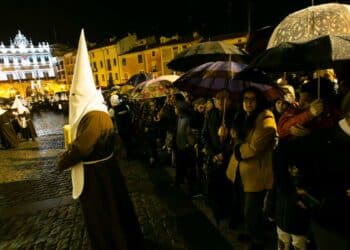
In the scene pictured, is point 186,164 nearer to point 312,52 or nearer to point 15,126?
point 312,52

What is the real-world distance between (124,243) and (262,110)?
7.76 feet

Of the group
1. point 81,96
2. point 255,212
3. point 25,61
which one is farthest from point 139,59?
point 25,61

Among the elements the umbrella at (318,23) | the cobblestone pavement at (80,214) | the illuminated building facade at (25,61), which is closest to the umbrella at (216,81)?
the umbrella at (318,23)

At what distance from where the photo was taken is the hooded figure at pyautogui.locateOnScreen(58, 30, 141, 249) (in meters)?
3.39

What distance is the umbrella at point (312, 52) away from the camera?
1.93 m

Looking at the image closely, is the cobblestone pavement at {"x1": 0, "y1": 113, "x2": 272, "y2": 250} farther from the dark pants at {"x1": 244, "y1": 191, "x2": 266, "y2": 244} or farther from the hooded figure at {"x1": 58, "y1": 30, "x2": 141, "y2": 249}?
the hooded figure at {"x1": 58, "y1": 30, "x2": 141, "y2": 249}

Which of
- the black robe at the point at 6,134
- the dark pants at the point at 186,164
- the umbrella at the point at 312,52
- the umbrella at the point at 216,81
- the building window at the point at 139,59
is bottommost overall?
the black robe at the point at 6,134

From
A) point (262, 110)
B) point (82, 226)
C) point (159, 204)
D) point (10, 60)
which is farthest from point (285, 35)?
point (10, 60)

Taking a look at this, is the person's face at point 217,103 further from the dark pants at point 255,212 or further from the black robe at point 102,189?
the black robe at point 102,189

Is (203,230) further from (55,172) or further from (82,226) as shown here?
(55,172)

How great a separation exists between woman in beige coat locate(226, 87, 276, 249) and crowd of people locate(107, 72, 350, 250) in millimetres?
11

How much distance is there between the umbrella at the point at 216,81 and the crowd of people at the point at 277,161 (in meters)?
0.17


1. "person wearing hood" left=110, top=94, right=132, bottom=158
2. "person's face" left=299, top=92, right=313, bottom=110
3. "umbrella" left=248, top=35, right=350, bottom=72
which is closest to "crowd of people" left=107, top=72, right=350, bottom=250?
"person's face" left=299, top=92, right=313, bottom=110

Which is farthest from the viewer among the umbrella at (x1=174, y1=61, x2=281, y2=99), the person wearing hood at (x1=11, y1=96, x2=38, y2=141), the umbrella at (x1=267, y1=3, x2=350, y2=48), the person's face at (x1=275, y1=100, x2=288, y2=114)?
the person wearing hood at (x1=11, y1=96, x2=38, y2=141)
